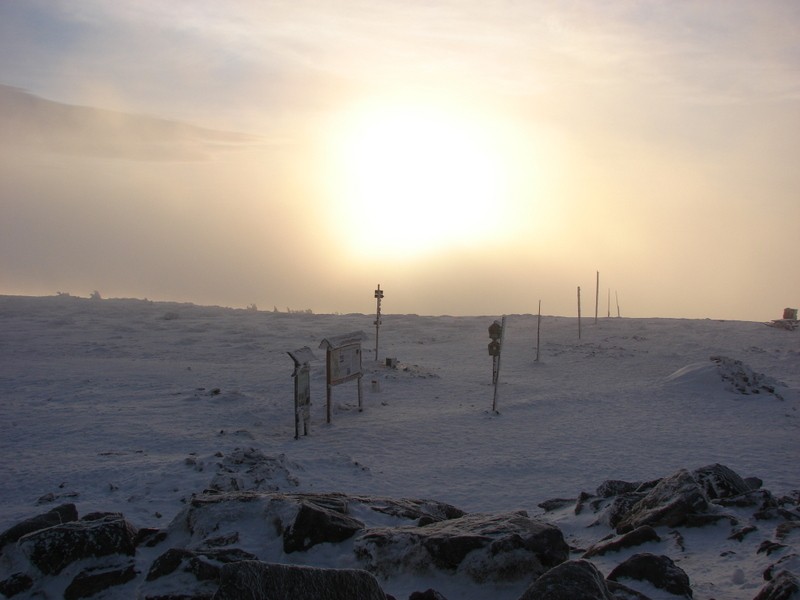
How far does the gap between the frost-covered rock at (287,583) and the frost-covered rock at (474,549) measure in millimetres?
1707

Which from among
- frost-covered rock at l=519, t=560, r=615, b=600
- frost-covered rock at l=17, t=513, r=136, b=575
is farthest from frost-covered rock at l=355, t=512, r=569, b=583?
frost-covered rock at l=17, t=513, r=136, b=575

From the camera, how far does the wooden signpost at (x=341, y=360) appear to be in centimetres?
1758

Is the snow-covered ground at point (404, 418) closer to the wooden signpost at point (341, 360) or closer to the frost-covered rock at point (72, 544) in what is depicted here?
the wooden signpost at point (341, 360)

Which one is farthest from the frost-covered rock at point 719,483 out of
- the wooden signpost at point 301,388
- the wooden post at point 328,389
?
the wooden post at point 328,389

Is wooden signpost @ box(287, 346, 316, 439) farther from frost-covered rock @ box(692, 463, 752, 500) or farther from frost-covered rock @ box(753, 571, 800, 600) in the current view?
frost-covered rock @ box(753, 571, 800, 600)

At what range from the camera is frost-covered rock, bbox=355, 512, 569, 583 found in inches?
265

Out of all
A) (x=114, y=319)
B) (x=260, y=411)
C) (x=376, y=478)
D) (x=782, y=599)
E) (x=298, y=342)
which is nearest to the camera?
(x=782, y=599)

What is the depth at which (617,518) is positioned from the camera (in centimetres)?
938

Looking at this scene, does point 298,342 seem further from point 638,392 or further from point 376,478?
point 376,478

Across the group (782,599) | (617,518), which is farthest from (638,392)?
(782,599)

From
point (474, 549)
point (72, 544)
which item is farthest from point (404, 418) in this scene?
point (474, 549)

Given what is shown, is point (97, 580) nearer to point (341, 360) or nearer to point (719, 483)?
point (719, 483)

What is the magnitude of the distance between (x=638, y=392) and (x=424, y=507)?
1371 centimetres

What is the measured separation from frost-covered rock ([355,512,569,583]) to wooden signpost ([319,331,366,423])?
1026cm
